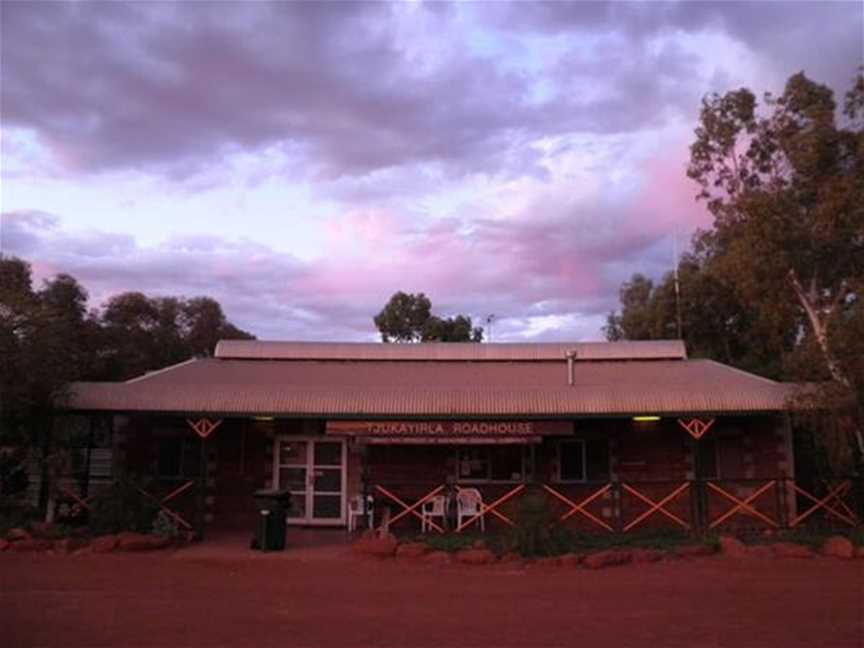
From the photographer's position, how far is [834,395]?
18.1 metres

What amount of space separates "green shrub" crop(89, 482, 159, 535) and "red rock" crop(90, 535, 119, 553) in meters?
0.93

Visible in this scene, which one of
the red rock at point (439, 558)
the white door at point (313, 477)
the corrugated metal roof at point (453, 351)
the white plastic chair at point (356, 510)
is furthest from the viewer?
the corrugated metal roof at point (453, 351)

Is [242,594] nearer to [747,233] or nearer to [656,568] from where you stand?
[656,568]

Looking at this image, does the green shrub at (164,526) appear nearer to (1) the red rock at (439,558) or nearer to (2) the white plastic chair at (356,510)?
(2) the white plastic chair at (356,510)

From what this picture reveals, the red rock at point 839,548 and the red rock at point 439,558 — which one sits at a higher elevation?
the red rock at point 839,548

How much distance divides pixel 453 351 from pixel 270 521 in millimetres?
9278

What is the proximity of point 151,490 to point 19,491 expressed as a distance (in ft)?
11.1

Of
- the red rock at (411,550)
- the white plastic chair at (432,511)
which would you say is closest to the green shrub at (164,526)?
the red rock at (411,550)

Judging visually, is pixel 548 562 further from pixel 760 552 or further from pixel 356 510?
pixel 356 510

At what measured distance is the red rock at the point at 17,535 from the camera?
690 inches

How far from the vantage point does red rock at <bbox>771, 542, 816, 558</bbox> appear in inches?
646

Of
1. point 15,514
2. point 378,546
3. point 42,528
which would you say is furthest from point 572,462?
point 15,514

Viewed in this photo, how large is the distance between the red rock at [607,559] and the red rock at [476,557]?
166 centimetres

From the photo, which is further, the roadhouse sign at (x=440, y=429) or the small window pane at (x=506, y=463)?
the small window pane at (x=506, y=463)
